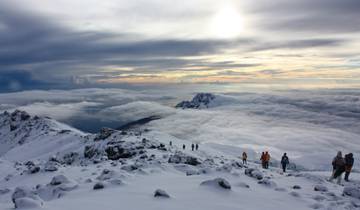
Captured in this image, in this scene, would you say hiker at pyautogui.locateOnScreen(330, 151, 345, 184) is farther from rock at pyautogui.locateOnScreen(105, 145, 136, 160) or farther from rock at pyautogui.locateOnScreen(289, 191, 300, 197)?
rock at pyautogui.locateOnScreen(105, 145, 136, 160)

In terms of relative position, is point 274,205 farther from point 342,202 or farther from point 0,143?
point 0,143

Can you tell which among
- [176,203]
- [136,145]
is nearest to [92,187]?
[176,203]

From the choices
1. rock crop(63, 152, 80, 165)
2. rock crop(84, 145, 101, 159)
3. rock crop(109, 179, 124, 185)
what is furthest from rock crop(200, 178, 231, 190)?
rock crop(63, 152, 80, 165)

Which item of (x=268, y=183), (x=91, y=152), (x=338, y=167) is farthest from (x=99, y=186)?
(x=91, y=152)

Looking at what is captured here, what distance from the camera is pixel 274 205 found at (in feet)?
40.2

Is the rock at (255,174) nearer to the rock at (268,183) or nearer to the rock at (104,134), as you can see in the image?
the rock at (268,183)

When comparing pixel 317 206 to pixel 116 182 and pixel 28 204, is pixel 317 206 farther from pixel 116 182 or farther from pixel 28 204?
pixel 28 204

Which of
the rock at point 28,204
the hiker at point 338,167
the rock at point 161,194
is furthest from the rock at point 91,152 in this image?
the rock at point 28,204

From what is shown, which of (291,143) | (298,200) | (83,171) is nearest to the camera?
(298,200)

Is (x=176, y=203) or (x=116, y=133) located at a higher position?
(x=176, y=203)

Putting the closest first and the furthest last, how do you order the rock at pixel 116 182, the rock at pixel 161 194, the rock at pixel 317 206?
the rock at pixel 161 194 → the rock at pixel 317 206 → the rock at pixel 116 182

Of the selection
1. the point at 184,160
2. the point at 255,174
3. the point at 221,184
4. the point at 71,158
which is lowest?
the point at 71,158

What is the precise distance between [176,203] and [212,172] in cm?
791

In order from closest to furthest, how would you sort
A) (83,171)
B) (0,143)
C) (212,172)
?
(212,172) → (83,171) → (0,143)
